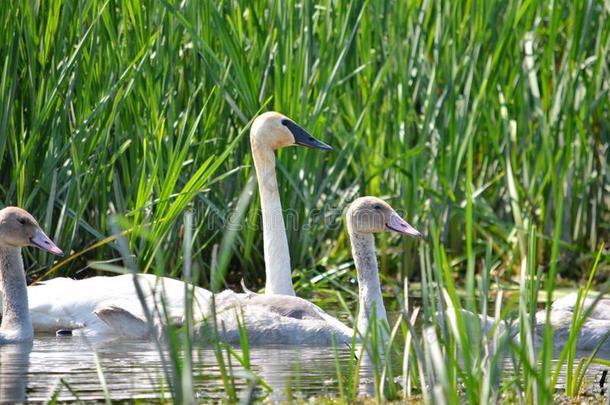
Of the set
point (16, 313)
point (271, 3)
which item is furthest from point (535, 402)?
point (271, 3)

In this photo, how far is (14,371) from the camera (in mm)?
6078

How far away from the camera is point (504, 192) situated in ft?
32.4

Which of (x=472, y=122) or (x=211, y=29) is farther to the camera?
(x=472, y=122)

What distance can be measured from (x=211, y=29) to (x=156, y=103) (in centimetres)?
61

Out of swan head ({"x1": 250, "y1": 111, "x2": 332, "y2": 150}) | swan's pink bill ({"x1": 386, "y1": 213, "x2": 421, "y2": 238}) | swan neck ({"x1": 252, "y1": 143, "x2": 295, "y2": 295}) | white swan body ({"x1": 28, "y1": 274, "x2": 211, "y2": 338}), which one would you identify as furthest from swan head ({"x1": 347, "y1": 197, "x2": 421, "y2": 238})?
white swan body ({"x1": 28, "y1": 274, "x2": 211, "y2": 338})

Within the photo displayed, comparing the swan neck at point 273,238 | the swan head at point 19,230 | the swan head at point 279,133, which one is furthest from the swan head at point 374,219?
the swan head at point 19,230

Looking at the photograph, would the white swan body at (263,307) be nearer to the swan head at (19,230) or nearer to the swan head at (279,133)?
the swan head at (19,230)

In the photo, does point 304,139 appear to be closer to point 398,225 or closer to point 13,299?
point 398,225

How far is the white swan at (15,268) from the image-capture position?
7121 mm

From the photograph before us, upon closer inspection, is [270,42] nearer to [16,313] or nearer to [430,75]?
[430,75]

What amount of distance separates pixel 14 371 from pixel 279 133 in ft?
8.76

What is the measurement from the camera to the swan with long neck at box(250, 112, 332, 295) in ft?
26.0

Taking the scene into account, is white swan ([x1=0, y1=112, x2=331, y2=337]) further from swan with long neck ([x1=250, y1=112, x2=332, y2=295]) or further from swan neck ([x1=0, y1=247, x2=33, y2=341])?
swan neck ([x1=0, y1=247, x2=33, y2=341])

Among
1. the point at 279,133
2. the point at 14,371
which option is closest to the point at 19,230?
the point at 14,371
